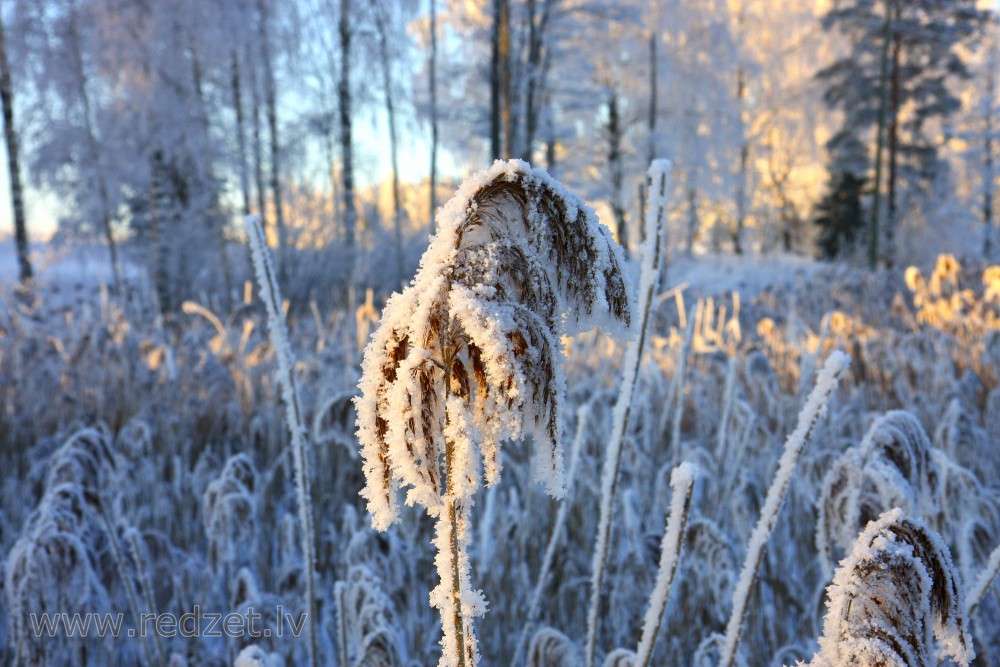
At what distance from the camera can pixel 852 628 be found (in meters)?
0.63

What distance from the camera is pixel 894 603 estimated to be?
0.63 meters

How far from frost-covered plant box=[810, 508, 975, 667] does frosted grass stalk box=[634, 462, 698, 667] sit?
0.20 m

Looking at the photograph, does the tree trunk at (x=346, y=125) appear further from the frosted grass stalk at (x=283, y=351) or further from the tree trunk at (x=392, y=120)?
the frosted grass stalk at (x=283, y=351)

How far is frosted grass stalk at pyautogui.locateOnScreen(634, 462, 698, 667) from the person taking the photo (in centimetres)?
84

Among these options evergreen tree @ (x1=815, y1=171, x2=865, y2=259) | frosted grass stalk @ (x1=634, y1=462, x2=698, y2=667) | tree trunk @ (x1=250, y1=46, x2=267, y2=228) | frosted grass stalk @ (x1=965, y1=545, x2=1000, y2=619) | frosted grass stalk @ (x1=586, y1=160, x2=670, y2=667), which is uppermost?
tree trunk @ (x1=250, y1=46, x2=267, y2=228)

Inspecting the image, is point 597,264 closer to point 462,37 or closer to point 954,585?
point 954,585

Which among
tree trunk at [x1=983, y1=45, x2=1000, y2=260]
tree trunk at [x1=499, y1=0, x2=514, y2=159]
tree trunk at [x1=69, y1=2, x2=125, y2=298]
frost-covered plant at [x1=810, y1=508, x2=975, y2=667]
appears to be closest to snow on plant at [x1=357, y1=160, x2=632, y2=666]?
frost-covered plant at [x1=810, y1=508, x2=975, y2=667]

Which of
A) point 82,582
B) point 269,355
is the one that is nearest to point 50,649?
point 82,582

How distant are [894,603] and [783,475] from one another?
0.23m

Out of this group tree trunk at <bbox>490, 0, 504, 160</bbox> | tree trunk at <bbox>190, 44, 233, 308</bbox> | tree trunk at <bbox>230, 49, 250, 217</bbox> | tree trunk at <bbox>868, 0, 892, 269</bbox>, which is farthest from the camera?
tree trunk at <bbox>868, 0, 892, 269</bbox>

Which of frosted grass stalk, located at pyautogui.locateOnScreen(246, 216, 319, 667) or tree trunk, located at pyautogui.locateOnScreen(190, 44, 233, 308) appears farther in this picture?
tree trunk, located at pyautogui.locateOnScreen(190, 44, 233, 308)

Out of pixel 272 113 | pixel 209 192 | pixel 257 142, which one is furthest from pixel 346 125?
pixel 272 113

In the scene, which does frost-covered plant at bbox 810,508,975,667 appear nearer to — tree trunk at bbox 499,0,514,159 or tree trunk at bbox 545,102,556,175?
tree trunk at bbox 499,0,514,159

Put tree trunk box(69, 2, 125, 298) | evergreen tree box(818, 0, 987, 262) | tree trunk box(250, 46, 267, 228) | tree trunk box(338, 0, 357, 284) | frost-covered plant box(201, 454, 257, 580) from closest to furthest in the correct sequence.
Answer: frost-covered plant box(201, 454, 257, 580)
tree trunk box(69, 2, 125, 298)
tree trunk box(338, 0, 357, 284)
tree trunk box(250, 46, 267, 228)
evergreen tree box(818, 0, 987, 262)
